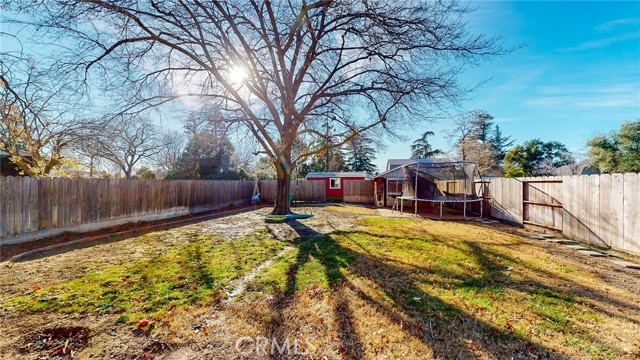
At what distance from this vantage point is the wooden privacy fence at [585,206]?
4.91 metres

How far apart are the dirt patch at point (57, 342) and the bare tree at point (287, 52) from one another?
666 centimetres

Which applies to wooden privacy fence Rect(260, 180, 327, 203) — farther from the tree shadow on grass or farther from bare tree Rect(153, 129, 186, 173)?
the tree shadow on grass

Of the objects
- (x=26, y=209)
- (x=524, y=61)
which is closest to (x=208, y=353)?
(x=26, y=209)

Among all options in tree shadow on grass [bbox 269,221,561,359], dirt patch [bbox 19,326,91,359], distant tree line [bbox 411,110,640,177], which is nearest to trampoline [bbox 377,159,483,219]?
distant tree line [bbox 411,110,640,177]

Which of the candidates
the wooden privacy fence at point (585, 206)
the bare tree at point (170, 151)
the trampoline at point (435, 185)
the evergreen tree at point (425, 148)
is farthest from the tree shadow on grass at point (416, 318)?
the evergreen tree at point (425, 148)

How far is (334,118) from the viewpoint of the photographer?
10.6m

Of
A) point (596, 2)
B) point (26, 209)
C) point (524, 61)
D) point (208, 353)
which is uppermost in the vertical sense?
point (596, 2)

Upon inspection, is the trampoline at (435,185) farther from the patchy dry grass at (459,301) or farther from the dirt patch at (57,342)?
the dirt patch at (57,342)

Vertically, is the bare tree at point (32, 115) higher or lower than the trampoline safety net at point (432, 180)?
higher

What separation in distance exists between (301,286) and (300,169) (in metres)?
26.2

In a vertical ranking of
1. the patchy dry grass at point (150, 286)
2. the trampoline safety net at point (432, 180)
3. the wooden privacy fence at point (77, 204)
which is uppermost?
the trampoline safety net at point (432, 180)

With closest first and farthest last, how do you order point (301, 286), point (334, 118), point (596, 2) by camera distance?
point (301, 286)
point (596, 2)
point (334, 118)

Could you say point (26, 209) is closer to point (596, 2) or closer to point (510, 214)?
point (510, 214)
